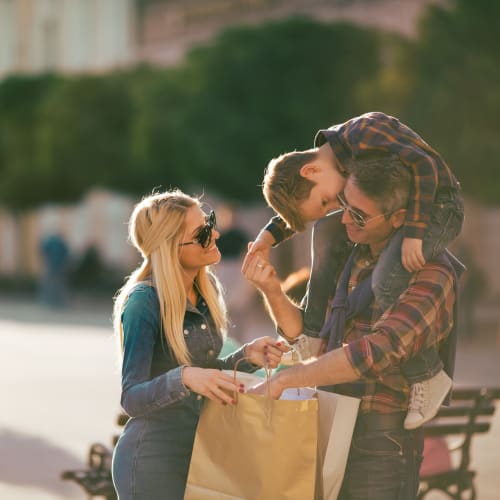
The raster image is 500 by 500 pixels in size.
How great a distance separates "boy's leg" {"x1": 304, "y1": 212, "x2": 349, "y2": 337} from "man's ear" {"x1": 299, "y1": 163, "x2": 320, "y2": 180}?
0.79 feet

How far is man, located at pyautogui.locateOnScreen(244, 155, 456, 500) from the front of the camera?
9.43 ft

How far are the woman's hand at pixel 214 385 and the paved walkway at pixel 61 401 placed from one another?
0.77m

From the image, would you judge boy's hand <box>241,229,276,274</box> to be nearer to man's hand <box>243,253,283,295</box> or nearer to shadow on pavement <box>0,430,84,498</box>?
man's hand <box>243,253,283,295</box>

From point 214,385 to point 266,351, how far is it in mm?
307

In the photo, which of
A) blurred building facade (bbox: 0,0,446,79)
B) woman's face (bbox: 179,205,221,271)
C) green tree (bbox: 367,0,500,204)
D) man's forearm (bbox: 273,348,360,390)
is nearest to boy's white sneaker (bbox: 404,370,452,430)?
man's forearm (bbox: 273,348,360,390)

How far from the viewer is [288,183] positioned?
3.10 meters

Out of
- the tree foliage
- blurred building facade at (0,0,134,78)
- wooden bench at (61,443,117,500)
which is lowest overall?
wooden bench at (61,443,117,500)

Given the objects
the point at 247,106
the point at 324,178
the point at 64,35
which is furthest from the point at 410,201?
the point at 64,35

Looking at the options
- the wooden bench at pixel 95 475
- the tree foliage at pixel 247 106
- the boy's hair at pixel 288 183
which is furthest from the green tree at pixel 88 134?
the boy's hair at pixel 288 183

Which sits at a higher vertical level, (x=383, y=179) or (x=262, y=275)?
(x=383, y=179)

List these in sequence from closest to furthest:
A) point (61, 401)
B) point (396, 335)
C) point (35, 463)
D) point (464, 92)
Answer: point (396, 335)
point (35, 463)
point (61, 401)
point (464, 92)

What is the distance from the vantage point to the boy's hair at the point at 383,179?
116 inches

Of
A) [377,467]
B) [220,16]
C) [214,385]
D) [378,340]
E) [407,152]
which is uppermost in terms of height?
[220,16]

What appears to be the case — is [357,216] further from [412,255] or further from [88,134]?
→ [88,134]
